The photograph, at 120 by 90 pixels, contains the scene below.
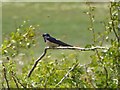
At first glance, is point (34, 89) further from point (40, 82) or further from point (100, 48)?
point (100, 48)

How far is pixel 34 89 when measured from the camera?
3320 mm

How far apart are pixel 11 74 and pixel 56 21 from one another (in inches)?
500

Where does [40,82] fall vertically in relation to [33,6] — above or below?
below

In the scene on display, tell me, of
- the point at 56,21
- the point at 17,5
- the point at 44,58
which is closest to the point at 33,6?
the point at 17,5

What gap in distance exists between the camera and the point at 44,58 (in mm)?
3457

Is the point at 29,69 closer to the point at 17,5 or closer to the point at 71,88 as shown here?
the point at 71,88

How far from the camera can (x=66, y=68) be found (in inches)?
133

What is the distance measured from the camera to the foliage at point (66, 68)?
3.27 metres

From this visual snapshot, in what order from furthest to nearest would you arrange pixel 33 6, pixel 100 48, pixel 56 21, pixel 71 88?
pixel 33 6 < pixel 56 21 < pixel 71 88 < pixel 100 48

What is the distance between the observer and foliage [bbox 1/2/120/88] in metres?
3.27

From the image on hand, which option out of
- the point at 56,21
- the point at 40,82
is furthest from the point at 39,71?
the point at 56,21

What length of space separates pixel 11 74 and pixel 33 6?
15.8 m

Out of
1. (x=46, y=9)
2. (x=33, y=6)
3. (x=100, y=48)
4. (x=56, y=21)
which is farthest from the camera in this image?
(x=33, y=6)

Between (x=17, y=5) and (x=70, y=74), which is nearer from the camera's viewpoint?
(x=70, y=74)
